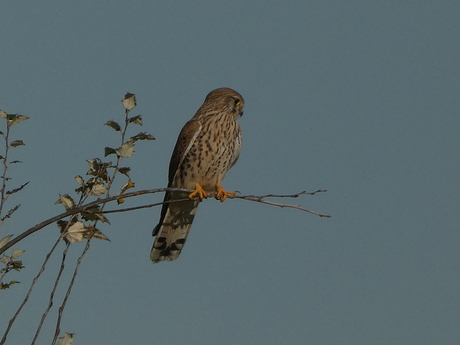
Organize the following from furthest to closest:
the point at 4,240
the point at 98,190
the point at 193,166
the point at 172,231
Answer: the point at 172,231 → the point at 193,166 → the point at 98,190 → the point at 4,240

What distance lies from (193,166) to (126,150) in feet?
7.51

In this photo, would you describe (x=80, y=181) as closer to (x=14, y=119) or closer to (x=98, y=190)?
(x=98, y=190)

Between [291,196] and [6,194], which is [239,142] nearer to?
[291,196]

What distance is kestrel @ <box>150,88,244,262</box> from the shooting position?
15.2 feet

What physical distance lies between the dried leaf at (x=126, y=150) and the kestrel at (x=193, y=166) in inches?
84.8

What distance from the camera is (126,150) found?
92.0 inches

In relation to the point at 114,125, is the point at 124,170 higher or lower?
lower

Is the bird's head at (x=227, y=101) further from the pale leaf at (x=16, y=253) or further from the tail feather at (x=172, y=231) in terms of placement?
the pale leaf at (x=16, y=253)

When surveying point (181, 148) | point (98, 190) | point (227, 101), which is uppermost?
point (227, 101)

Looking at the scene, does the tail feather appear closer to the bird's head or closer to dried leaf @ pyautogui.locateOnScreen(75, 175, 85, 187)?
the bird's head

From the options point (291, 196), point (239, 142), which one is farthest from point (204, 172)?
point (291, 196)

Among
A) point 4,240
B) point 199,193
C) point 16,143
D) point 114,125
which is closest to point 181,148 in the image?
point 199,193

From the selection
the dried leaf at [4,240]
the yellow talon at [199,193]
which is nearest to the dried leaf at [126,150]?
the dried leaf at [4,240]

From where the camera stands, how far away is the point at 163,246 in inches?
185
